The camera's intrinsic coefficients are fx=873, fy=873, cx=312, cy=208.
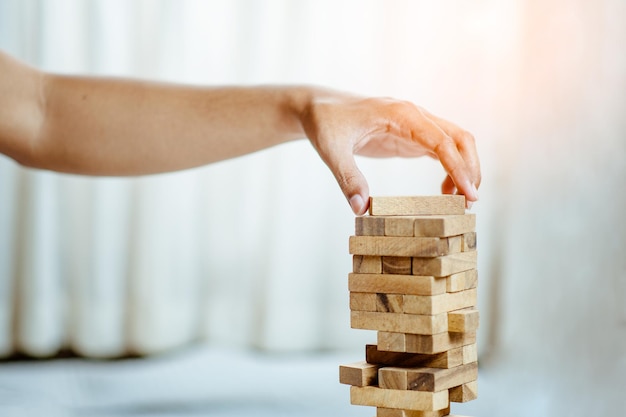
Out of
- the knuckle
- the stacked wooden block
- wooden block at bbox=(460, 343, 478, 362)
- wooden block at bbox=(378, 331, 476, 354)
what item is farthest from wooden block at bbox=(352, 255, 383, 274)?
the knuckle

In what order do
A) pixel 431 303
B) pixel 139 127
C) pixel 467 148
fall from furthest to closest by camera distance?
pixel 139 127 < pixel 467 148 < pixel 431 303

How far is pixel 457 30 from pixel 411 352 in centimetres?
181

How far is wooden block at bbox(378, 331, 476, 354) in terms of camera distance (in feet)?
4.83

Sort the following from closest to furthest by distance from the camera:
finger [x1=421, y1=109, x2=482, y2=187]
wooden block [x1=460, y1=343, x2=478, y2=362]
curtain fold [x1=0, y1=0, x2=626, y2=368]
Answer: wooden block [x1=460, y1=343, x2=478, y2=362], finger [x1=421, y1=109, x2=482, y2=187], curtain fold [x1=0, y1=0, x2=626, y2=368]

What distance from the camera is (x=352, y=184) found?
5.15 feet

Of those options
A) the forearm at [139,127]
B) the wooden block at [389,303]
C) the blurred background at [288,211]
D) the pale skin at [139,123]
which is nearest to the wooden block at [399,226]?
the wooden block at [389,303]

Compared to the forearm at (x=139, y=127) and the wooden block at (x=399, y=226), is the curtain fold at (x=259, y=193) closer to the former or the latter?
the forearm at (x=139, y=127)

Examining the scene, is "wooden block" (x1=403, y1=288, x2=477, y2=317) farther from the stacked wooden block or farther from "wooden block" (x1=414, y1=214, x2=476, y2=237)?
"wooden block" (x1=414, y1=214, x2=476, y2=237)

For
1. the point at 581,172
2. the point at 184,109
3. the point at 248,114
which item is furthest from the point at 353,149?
the point at 581,172

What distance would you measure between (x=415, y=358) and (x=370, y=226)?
248mm

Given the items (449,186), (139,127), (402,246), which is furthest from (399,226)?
(139,127)

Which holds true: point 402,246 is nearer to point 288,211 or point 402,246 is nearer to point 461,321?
point 461,321

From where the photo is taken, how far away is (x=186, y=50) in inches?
130

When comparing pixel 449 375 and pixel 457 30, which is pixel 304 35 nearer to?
pixel 457 30
